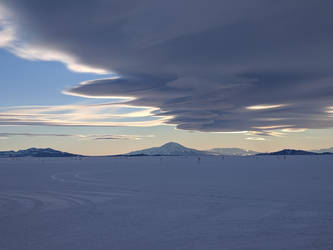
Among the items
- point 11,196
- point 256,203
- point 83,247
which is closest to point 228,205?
point 256,203

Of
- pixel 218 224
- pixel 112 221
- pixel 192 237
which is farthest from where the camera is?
pixel 112 221

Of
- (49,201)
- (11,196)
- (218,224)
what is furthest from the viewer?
(11,196)

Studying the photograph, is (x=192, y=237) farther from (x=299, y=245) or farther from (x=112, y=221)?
(x=112, y=221)

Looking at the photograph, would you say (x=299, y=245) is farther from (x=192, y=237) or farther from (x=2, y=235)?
(x=2, y=235)

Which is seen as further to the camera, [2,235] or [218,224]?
[218,224]

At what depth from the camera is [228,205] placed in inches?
619

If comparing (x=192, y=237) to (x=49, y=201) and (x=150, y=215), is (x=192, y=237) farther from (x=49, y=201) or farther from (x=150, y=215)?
(x=49, y=201)

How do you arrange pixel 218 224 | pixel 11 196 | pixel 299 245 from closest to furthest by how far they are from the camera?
pixel 299 245 < pixel 218 224 < pixel 11 196

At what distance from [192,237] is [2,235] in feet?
19.1

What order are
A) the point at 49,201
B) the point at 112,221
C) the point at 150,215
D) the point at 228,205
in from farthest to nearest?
the point at 49,201, the point at 228,205, the point at 150,215, the point at 112,221

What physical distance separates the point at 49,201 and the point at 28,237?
7.73 meters

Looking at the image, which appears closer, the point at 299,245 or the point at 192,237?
the point at 299,245

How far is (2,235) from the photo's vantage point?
10.5 metres

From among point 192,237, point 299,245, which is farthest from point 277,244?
point 192,237
